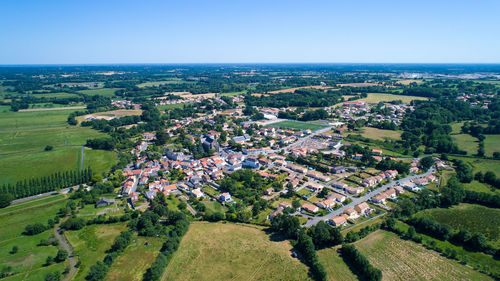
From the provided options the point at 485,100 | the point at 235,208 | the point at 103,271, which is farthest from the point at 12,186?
the point at 485,100

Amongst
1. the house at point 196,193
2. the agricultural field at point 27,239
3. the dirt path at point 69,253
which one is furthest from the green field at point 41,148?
the house at point 196,193

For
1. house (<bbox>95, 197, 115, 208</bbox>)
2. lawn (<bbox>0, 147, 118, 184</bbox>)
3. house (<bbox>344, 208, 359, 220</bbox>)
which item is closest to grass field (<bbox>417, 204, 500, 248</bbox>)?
house (<bbox>344, 208, 359, 220</bbox>)

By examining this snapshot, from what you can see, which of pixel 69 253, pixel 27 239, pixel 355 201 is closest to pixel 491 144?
pixel 355 201

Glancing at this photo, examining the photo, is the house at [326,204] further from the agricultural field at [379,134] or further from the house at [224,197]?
the agricultural field at [379,134]

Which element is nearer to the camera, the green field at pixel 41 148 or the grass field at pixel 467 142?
the green field at pixel 41 148

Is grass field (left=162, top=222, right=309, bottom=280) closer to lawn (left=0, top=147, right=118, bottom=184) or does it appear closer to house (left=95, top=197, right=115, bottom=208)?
house (left=95, top=197, right=115, bottom=208)

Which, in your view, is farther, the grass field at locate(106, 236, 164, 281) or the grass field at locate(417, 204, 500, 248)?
the grass field at locate(417, 204, 500, 248)
